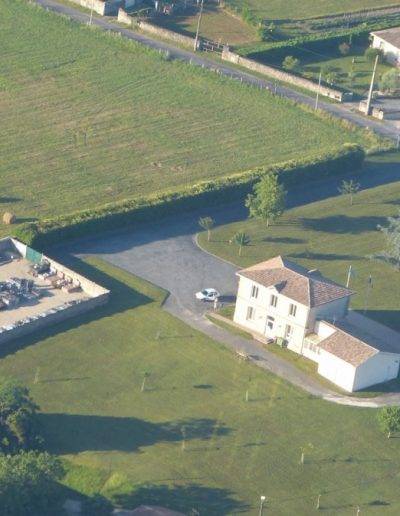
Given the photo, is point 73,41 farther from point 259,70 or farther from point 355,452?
point 355,452

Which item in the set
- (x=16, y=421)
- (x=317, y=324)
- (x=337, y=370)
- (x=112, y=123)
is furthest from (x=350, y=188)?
(x=16, y=421)

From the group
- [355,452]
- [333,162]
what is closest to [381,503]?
[355,452]

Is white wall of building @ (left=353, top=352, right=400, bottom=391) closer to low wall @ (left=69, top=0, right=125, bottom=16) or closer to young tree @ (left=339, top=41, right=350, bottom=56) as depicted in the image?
young tree @ (left=339, top=41, right=350, bottom=56)

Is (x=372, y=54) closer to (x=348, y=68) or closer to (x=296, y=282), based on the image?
(x=348, y=68)

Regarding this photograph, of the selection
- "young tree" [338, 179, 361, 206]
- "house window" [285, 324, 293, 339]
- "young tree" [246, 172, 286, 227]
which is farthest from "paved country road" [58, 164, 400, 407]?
"young tree" [338, 179, 361, 206]

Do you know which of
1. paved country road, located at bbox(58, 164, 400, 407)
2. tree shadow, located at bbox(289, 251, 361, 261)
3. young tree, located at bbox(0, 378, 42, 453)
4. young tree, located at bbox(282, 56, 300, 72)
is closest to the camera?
young tree, located at bbox(0, 378, 42, 453)

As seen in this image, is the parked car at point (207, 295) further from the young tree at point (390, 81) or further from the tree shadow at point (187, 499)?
the young tree at point (390, 81)
